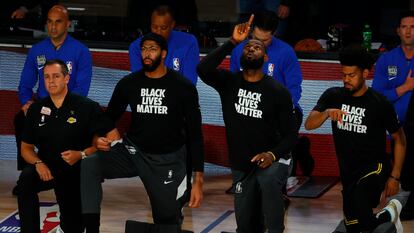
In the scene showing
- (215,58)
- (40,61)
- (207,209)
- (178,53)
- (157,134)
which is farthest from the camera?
(40,61)

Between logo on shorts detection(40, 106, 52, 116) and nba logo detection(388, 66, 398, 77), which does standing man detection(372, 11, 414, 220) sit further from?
logo on shorts detection(40, 106, 52, 116)

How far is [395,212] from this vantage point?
8.52m

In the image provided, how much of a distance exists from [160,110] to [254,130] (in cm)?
71

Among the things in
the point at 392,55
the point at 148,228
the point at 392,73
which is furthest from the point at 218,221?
the point at 392,55

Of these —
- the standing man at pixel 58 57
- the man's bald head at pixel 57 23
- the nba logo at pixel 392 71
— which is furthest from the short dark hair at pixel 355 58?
the man's bald head at pixel 57 23

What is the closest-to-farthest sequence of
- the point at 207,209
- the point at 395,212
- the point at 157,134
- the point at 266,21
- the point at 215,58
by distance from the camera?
1. the point at 215,58
2. the point at 157,134
3. the point at 395,212
4. the point at 266,21
5. the point at 207,209

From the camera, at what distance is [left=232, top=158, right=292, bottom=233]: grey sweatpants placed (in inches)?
314

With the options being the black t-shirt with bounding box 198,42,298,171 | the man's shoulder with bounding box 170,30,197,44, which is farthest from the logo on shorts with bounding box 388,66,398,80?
the man's shoulder with bounding box 170,30,197,44

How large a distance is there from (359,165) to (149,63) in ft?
5.56

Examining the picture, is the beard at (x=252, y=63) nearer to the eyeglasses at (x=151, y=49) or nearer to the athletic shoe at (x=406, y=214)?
the eyeglasses at (x=151, y=49)

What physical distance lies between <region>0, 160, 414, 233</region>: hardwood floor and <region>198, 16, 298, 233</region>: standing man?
95cm

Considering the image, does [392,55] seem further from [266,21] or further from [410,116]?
[266,21]

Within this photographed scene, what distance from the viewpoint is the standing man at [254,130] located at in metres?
7.98

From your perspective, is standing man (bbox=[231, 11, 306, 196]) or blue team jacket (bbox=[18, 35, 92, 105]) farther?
blue team jacket (bbox=[18, 35, 92, 105])
